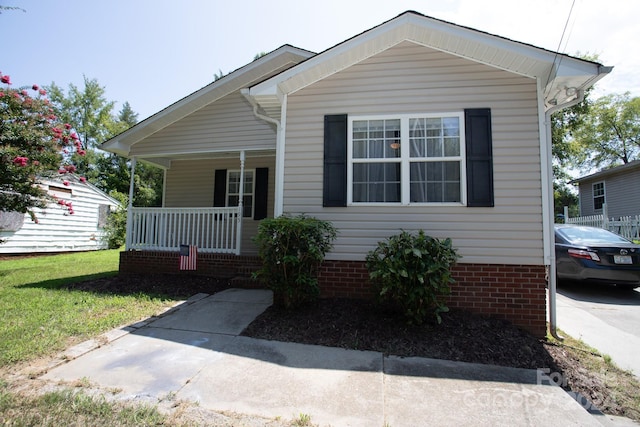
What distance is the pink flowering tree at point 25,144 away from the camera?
23.9ft

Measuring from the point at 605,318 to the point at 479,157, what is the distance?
3.49 meters

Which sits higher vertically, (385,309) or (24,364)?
(385,309)

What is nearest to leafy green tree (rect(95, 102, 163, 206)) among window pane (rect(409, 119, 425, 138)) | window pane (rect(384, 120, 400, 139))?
window pane (rect(384, 120, 400, 139))

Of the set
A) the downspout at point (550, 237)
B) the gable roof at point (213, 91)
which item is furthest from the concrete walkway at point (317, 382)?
the gable roof at point (213, 91)

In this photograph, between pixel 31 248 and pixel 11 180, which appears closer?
pixel 11 180

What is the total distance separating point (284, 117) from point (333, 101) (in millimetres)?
857

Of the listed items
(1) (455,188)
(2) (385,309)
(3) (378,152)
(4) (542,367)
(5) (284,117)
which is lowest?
(4) (542,367)

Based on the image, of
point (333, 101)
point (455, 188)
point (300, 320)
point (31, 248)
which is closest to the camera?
point (300, 320)

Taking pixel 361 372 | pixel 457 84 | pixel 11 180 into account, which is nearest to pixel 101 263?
pixel 11 180

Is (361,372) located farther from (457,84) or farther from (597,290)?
(597,290)

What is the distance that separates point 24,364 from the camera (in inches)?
119

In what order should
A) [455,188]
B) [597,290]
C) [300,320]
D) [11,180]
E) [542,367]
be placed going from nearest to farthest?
[542,367]
[300,320]
[455,188]
[597,290]
[11,180]

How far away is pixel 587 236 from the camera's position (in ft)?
22.6

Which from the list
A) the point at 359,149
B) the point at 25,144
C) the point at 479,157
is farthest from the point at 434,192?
the point at 25,144
